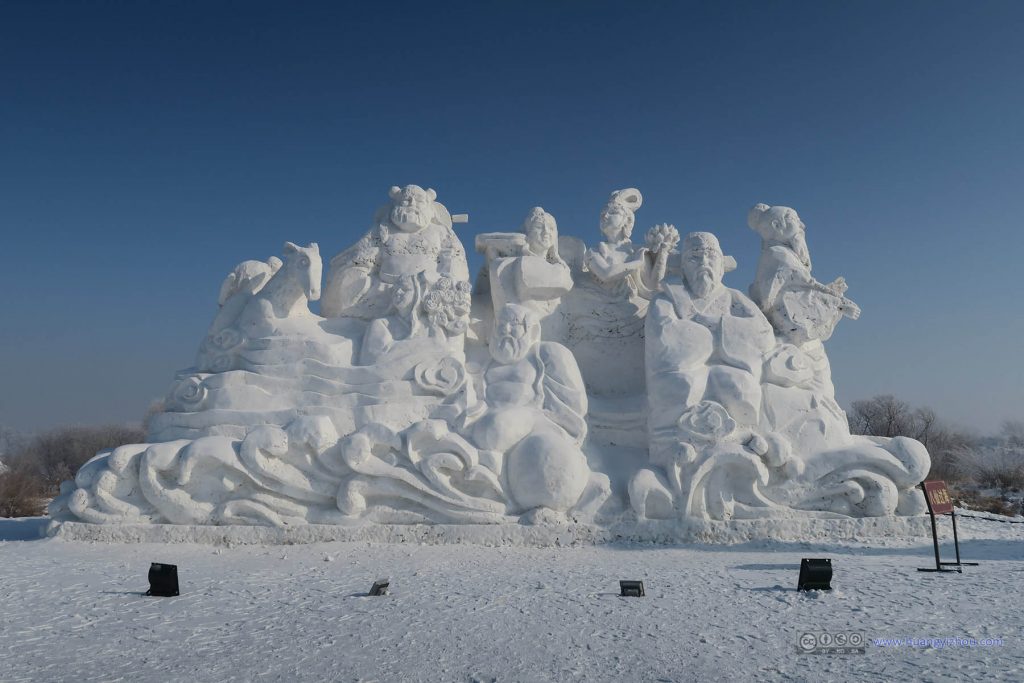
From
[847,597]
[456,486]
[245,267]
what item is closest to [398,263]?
[245,267]

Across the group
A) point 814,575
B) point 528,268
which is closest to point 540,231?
point 528,268

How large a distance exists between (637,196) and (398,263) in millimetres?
2367

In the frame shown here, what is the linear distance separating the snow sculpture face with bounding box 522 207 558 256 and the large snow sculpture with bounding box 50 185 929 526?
0.07 feet

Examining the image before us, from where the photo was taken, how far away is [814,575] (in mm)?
3469

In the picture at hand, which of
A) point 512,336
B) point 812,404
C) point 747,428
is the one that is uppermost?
point 512,336

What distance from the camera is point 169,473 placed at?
481 cm

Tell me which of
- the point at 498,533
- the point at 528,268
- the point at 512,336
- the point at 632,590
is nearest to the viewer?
the point at 632,590

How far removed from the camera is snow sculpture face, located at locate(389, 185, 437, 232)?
6043 mm

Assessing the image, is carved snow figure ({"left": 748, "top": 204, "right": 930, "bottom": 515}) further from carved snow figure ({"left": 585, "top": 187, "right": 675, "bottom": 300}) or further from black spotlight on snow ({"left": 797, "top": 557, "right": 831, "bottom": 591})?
black spotlight on snow ({"left": 797, "top": 557, "right": 831, "bottom": 591})

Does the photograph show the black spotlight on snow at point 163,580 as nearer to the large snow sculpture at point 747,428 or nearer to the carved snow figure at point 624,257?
the large snow sculpture at point 747,428

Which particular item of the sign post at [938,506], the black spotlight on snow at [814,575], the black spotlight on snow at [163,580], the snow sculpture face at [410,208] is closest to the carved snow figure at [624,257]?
the snow sculpture face at [410,208]

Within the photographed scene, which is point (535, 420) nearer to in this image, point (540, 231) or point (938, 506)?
point (540, 231)

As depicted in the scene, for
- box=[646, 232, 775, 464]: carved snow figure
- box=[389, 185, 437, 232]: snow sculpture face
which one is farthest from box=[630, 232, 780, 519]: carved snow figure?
box=[389, 185, 437, 232]: snow sculpture face

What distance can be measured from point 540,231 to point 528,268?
1.30ft
